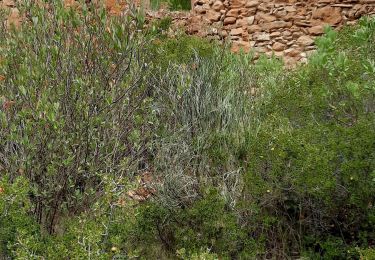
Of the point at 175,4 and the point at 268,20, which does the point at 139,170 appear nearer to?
the point at 268,20

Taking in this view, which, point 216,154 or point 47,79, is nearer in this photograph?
point 47,79

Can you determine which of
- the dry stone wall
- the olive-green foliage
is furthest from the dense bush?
the olive-green foliage

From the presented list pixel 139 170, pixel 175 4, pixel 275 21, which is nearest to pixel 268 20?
pixel 275 21

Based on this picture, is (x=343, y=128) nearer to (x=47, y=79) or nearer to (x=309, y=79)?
(x=309, y=79)

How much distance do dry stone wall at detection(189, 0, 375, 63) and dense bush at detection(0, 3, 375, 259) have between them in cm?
288

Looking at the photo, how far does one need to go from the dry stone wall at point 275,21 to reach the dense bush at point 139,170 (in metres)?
2.88

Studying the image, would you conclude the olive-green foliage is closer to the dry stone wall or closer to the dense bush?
the dry stone wall

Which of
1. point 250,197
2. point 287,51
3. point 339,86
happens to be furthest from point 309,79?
point 287,51

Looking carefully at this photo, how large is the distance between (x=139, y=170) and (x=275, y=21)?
4.22 metres

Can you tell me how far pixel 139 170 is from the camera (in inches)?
194

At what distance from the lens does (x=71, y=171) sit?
4.74 meters

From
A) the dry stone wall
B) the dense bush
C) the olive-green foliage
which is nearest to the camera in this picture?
the dense bush

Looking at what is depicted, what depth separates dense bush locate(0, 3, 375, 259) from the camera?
434 cm

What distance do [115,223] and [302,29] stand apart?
4898 millimetres
